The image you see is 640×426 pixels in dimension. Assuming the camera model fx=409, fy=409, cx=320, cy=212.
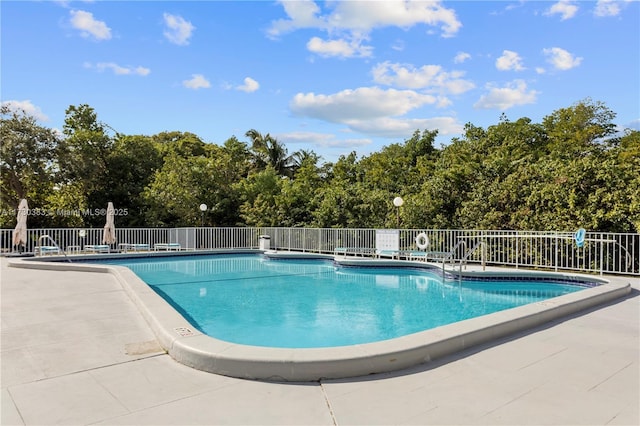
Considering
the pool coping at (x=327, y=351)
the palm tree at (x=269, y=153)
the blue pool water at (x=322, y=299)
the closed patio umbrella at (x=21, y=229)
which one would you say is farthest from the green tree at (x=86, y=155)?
the pool coping at (x=327, y=351)

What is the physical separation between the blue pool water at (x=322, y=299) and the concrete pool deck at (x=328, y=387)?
186 cm

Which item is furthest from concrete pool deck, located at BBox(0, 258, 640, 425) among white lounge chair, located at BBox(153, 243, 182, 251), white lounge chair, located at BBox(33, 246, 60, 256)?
white lounge chair, located at BBox(153, 243, 182, 251)

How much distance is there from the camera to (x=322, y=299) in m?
8.23

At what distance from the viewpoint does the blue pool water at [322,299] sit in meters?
5.83

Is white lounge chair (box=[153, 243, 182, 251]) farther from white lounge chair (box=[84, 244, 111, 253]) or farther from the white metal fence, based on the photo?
white lounge chair (box=[84, 244, 111, 253])

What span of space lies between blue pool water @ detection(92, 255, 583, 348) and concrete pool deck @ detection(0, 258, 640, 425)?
186cm

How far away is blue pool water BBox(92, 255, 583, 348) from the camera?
5.83 m

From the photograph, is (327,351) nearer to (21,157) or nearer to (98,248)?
(98,248)

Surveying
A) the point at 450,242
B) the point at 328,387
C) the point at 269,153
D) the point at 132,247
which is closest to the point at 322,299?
the point at 328,387

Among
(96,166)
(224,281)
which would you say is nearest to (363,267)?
(224,281)

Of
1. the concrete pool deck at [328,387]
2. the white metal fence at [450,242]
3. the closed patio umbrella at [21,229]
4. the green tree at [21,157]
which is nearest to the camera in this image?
the concrete pool deck at [328,387]

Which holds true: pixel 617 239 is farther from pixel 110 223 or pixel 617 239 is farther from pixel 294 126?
pixel 294 126

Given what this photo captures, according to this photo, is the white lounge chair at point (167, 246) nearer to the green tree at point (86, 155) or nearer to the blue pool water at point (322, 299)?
the blue pool water at point (322, 299)

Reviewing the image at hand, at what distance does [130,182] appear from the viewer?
21.3 m
